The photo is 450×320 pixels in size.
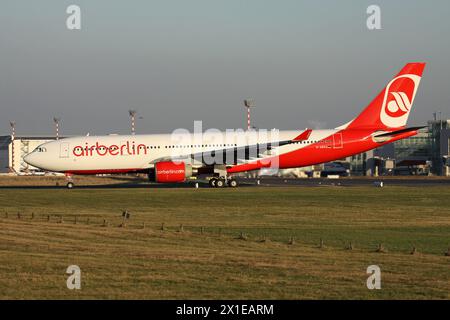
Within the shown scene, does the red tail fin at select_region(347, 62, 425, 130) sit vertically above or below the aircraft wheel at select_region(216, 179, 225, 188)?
above

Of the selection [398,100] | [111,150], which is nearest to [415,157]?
[398,100]

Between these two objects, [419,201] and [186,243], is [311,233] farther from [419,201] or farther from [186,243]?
[419,201]

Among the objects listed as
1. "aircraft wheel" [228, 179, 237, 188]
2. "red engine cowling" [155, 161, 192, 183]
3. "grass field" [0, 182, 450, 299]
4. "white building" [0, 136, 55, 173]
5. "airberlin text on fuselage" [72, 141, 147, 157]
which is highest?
"white building" [0, 136, 55, 173]

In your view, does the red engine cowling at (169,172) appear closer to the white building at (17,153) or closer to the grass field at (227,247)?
the grass field at (227,247)

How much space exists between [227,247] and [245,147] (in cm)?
3559

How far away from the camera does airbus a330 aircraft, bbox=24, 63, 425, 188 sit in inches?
2362

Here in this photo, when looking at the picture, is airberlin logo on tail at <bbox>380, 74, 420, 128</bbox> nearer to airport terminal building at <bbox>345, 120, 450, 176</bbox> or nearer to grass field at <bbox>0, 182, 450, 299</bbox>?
grass field at <bbox>0, 182, 450, 299</bbox>

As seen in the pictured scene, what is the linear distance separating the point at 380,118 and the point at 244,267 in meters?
43.1

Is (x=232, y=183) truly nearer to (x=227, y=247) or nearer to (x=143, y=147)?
(x=143, y=147)

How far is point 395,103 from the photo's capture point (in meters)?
60.3

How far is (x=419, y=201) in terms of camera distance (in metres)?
44.6

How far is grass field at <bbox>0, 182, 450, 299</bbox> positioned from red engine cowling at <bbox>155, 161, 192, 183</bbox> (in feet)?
28.3

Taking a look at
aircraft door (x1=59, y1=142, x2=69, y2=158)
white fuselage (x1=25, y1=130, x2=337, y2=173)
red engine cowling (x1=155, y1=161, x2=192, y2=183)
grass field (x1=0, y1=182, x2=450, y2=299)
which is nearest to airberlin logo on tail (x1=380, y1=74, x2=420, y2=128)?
white fuselage (x1=25, y1=130, x2=337, y2=173)

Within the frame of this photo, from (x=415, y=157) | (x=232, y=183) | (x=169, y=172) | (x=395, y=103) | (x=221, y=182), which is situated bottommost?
(x=232, y=183)
